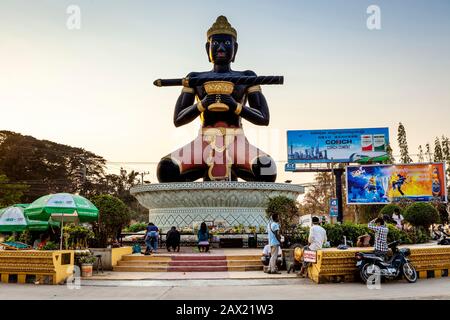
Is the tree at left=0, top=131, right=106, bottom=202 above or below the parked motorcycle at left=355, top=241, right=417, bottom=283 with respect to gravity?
above

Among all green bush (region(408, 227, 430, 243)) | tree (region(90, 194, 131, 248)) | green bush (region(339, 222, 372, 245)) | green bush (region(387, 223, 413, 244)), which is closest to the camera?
tree (region(90, 194, 131, 248))

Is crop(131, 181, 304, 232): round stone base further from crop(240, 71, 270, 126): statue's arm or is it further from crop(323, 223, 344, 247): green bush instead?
crop(323, 223, 344, 247): green bush

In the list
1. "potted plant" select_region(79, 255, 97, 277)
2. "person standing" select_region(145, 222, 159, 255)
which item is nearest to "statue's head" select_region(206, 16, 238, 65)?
"person standing" select_region(145, 222, 159, 255)

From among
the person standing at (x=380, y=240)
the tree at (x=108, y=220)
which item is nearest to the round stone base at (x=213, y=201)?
the tree at (x=108, y=220)

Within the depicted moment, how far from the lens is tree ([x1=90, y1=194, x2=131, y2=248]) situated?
42.9 feet

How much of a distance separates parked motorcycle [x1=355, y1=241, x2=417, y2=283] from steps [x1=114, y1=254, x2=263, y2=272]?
3284mm

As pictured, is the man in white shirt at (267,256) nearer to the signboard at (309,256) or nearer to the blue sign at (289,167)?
the signboard at (309,256)

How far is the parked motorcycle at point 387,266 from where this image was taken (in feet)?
31.6

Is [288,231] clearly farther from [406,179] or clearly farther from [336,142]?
[336,142]

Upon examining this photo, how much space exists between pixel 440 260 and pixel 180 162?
12.9 m

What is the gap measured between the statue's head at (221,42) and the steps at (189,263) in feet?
40.2

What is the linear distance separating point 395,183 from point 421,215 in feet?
32.9

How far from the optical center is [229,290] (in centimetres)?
916
